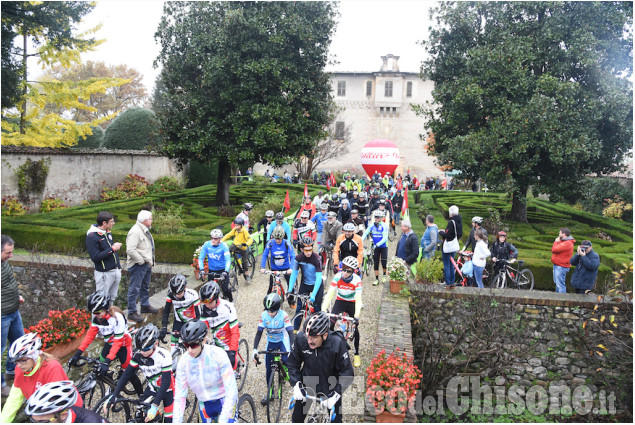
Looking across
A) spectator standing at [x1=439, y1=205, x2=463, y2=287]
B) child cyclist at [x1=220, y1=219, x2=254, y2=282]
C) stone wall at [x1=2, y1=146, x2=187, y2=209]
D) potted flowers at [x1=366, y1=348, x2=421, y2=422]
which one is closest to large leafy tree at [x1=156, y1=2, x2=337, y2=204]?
stone wall at [x1=2, y1=146, x2=187, y2=209]

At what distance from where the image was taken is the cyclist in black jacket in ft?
14.5

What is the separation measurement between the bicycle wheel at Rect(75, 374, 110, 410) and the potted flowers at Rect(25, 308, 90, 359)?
121cm

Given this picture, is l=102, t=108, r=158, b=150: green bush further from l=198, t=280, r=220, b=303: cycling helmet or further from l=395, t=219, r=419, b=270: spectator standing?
l=198, t=280, r=220, b=303: cycling helmet

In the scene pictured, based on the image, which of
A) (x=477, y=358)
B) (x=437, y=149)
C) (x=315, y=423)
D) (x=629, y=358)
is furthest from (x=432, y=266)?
(x=437, y=149)

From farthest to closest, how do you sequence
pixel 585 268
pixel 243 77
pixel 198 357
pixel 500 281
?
pixel 243 77 < pixel 500 281 < pixel 585 268 < pixel 198 357

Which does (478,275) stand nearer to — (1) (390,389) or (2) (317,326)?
(1) (390,389)

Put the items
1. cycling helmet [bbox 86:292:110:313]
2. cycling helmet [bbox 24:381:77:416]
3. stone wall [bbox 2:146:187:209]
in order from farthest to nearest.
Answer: stone wall [bbox 2:146:187:209]
cycling helmet [bbox 86:292:110:313]
cycling helmet [bbox 24:381:77:416]

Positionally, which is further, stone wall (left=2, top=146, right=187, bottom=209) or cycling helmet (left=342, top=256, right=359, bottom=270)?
stone wall (left=2, top=146, right=187, bottom=209)

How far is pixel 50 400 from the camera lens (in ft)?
11.3

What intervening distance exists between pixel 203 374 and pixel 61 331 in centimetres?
429

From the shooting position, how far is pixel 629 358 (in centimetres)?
861

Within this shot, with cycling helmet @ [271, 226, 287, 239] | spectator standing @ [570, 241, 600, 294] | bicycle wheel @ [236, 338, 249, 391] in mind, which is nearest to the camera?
bicycle wheel @ [236, 338, 249, 391]

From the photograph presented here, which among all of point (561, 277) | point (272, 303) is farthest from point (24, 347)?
point (561, 277)

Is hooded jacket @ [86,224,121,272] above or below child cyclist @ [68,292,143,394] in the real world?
above
